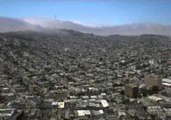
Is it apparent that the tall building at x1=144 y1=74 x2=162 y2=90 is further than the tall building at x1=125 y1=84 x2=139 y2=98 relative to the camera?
Yes

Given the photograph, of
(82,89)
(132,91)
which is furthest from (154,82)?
(82,89)

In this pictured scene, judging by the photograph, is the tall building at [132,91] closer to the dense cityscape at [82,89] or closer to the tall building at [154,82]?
the dense cityscape at [82,89]

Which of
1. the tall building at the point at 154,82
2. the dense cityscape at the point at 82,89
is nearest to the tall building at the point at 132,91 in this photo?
the dense cityscape at the point at 82,89

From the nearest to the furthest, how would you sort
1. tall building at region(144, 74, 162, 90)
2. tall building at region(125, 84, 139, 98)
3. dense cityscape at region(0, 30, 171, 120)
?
dense cityscape at region(0, 30, 171, 120)
tall building at region(125, 84, 139, 98)
tall building at region(144, 74, 162, 90)

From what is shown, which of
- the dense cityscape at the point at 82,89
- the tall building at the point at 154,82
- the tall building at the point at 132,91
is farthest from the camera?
the tall building at the point at 154,82

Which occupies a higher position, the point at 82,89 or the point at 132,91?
the point at 132,91

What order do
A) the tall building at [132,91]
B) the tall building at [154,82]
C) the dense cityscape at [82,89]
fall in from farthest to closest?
the tall building at [154,82] → the tall building at [132,91] → the dense cityscape at [82,89]

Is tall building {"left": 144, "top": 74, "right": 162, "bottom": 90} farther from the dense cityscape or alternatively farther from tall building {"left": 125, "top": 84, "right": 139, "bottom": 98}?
tall building {"left": 125, "top": 84, "right": 139, "bottom": 98}

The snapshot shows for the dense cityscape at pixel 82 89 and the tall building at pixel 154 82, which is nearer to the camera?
the dense cityscape at pixel 82 89

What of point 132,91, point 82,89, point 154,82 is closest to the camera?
point 132,91

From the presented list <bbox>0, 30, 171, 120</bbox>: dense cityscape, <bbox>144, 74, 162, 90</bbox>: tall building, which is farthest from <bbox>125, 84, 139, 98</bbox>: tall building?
<bbox>144, 74, 162, 90</bbox>: tall building

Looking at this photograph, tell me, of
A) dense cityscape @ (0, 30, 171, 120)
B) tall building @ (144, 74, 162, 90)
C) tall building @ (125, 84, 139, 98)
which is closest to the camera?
dense cityscape @ (0, 30, 171, 120)

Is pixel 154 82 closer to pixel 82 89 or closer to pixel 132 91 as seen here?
pixel 132 91

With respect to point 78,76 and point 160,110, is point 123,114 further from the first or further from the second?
point 78,76
